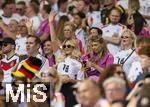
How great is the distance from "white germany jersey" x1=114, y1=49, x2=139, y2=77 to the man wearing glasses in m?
2.01

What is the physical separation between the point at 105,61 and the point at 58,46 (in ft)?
6.97

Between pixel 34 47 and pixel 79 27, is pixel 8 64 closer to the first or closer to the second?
pixel 34 47

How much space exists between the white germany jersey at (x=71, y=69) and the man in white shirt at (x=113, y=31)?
6.02 ft

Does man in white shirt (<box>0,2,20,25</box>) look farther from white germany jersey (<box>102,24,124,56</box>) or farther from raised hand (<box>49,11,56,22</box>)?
white germany jersey (<box>102,24,124,56</box>)

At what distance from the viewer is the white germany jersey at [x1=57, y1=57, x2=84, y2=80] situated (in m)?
12.3

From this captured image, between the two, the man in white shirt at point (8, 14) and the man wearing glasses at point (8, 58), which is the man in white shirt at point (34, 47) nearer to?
the man wearing glasses at point (8, 58)

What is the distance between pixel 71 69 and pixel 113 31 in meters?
2.53

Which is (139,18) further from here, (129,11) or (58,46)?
(58,46)

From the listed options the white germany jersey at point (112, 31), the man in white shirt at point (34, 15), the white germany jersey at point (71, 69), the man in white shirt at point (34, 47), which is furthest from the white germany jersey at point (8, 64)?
the man in white shirt at point (34, 15)

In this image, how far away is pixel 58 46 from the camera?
14344 mm

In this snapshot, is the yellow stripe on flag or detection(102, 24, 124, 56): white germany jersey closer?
the yellow stripe on flag

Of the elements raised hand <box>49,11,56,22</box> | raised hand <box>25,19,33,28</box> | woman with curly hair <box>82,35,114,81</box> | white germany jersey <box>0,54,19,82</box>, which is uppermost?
raised hand <box>49,11,56,22</box>

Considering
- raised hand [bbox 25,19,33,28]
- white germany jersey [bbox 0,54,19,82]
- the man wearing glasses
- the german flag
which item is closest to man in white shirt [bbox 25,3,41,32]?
raised hand [bbox 25,19,33,28]

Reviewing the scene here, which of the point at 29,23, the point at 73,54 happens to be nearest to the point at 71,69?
the point at 73,54
